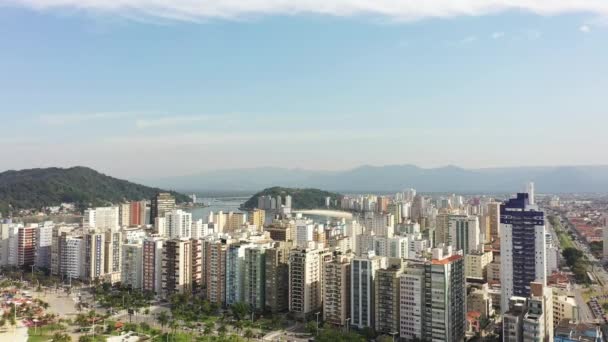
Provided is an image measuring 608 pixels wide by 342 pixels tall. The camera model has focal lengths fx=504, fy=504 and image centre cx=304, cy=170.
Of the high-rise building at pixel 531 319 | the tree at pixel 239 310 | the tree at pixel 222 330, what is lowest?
the tree at pixel 222 330

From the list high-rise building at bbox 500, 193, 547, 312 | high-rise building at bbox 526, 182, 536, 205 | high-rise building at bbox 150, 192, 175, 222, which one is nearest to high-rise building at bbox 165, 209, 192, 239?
high-rise building at bbox 150, 192, 175, 222

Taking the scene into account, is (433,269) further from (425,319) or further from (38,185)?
(38,185)

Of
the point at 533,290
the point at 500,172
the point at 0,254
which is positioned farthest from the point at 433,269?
the point at 500,172

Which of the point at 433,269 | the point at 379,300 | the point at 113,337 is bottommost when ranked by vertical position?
the point at 113,337

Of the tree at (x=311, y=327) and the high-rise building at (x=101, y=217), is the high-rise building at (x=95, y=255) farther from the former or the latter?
the tree at (x=311, y=327)

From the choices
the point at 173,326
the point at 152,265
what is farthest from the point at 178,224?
the point at 173,326

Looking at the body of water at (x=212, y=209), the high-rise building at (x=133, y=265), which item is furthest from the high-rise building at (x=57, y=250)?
the body of water at (x=212, y=209)
